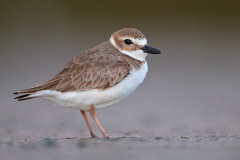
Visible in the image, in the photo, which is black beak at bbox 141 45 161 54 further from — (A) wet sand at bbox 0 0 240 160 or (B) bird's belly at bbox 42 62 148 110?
(A) wet sand at bbox 0 0 240 160

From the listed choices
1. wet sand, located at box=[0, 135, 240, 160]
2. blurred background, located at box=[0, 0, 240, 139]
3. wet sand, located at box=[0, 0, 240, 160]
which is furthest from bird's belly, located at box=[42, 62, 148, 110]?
blurred background, located at box=[0, 0, 240, 139]

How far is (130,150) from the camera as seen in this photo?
755cm

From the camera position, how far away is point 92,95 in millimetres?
9070

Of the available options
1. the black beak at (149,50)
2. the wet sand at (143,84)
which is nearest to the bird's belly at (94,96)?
the wet sand at (143,84)

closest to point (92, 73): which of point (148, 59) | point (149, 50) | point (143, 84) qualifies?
point (149, 50)

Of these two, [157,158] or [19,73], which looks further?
[19,73]

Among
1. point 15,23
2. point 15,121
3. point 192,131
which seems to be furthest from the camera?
point 15,23

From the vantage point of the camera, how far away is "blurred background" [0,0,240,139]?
11.2 meters

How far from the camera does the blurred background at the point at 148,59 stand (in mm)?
11188

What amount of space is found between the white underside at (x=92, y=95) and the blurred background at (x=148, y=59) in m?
1.07

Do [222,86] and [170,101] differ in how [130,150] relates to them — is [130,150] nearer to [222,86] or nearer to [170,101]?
[170,101]

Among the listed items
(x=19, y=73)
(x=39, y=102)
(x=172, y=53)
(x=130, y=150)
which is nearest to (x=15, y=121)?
(x=39, y=102)

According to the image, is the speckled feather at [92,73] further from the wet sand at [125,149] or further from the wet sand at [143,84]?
the wet sand at [125,149]

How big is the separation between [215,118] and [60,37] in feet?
30.2
